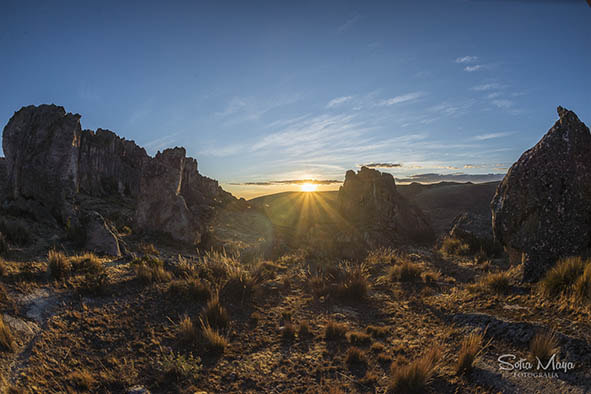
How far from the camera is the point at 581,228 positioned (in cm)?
597

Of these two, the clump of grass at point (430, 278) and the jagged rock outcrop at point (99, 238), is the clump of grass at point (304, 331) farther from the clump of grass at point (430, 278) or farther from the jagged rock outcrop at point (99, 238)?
the jagged rock outcrop at point (99, 238)

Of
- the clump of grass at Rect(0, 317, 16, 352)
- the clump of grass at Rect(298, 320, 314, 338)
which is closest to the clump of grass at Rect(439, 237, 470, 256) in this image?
the clump of grass at Rect(298, 320, 314, 338)

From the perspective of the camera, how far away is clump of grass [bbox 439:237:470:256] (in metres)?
13.8

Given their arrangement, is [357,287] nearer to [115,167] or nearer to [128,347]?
[128,347]

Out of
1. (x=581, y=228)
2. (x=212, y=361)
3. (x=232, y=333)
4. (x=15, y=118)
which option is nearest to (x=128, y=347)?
(x=212, y=361)

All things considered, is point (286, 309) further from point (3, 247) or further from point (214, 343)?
point (3, 247)

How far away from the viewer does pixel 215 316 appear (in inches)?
227

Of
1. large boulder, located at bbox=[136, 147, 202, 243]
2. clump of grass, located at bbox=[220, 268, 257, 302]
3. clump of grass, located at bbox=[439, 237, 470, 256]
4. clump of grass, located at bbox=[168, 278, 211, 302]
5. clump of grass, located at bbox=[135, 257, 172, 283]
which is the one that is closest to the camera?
clump of grass, located at bbox=[168, 278, 211, 302]

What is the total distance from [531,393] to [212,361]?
4.74 metres

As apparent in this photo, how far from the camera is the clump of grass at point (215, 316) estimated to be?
18.6 ft

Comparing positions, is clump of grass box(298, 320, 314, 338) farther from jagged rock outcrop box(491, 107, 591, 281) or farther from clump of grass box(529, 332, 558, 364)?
jagged rock outcrop box(491, 107, 591, 281)

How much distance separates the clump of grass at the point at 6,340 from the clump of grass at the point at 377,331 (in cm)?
629

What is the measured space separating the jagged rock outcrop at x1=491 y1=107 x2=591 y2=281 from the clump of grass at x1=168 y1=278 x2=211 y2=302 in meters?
8.21

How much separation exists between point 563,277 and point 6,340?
10.0 meters
